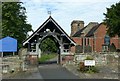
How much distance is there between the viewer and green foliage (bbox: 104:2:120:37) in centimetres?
5522

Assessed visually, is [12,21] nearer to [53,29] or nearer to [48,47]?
[53,29]

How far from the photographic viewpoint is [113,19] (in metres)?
56.3

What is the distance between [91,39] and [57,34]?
43844 millimetres

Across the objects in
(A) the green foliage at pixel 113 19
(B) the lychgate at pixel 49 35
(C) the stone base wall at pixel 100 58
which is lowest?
(C) the stone base wall at pixel 100 58

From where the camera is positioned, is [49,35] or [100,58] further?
[49,35]

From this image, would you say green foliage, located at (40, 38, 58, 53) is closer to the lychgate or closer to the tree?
the tree

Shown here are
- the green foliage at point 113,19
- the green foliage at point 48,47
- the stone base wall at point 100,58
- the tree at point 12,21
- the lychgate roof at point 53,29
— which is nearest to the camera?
the stone base wall at point 100,58

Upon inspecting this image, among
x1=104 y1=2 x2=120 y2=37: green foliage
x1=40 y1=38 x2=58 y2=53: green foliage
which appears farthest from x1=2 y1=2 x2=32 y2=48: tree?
x1=40 y1=38 x2=58 y2=53: green foliage

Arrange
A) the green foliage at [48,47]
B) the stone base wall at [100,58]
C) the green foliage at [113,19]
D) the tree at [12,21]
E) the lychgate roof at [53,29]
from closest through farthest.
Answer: the stone base wall at [100,58] < the lychgate roof at [53,29] < the green foliage at [113,19] < the tree at [12,21] < the green foliage at [48,47]

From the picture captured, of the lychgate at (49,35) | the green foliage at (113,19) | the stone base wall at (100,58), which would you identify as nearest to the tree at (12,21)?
the green foliage at (113,19)

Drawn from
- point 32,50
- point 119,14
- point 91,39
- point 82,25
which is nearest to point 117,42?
point 91,39

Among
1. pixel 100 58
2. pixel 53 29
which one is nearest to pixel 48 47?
pixel 53 29

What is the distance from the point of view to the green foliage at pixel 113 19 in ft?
181

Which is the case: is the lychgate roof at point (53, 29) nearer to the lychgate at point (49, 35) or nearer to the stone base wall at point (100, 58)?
the lychgate at point (49, 35)
